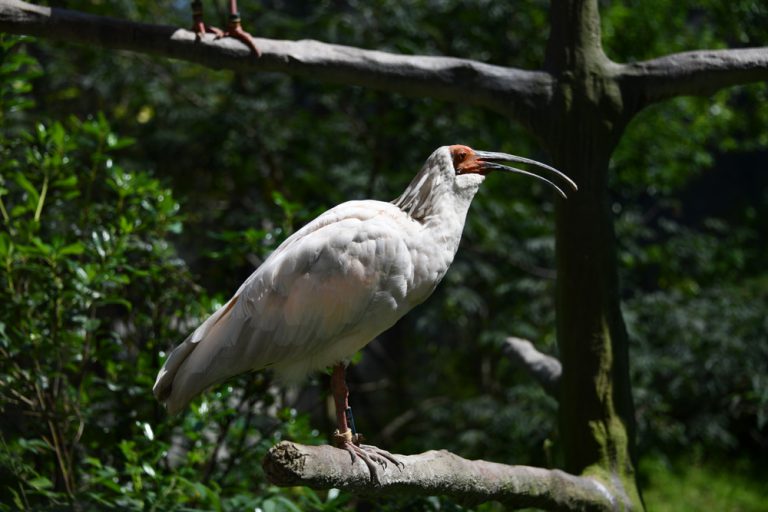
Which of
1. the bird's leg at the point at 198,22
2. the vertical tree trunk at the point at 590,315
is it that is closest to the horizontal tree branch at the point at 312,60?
the bird's leg at the point at 198,22

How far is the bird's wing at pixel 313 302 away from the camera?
101 inches

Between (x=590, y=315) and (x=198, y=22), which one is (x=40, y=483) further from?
(x=590, y=315)

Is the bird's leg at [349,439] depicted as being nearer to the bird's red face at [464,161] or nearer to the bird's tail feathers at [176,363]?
the bird's tail feathers at [176,363]

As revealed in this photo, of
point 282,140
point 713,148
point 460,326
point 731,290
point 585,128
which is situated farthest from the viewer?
point 713,148

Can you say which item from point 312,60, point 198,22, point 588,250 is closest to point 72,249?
point 198,22

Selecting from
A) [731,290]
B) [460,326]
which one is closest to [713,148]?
[731,290]

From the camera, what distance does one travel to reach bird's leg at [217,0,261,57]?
3100 mm

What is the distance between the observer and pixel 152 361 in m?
3.71

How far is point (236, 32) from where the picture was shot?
10.3ft

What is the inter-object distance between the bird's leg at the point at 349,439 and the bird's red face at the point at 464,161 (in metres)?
0.70

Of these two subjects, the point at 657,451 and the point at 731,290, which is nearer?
the point at 657,451

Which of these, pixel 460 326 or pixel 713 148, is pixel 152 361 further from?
pixel 713 148

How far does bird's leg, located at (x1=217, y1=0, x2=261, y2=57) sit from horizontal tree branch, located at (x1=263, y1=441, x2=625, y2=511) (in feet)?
4.87

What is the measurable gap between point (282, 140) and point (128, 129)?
143 cm
